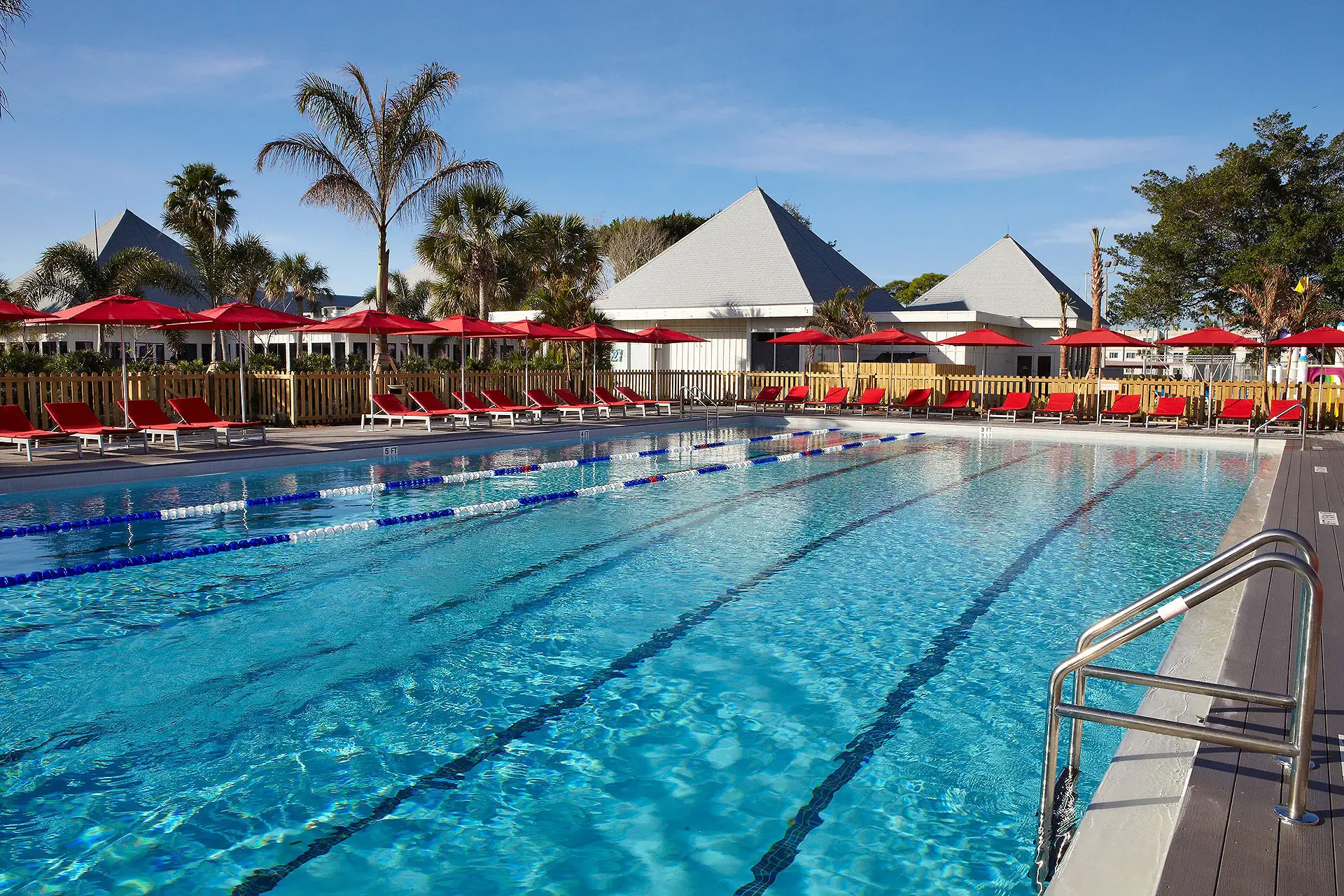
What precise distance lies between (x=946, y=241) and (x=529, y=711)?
4551cm

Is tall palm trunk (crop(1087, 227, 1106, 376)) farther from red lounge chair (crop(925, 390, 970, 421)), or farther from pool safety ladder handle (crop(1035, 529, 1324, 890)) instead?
pool safety ladder handle (crop(1035, 529, 1324, 890))

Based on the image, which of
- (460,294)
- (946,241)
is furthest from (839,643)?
(946,241)

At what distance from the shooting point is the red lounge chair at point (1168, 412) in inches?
802

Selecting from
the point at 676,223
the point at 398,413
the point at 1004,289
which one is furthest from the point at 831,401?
the point at 676,223

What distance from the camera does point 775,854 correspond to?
335 centimetres

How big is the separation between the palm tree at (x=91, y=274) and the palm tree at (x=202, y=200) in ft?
5.90

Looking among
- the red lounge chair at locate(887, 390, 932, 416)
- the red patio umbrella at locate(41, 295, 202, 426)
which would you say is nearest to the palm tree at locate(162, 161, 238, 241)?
the red patio umbrella at locate(41, 295, 202, 426)

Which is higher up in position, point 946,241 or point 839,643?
point 946,241

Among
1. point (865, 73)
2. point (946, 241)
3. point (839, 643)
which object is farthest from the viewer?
point (946, 241)

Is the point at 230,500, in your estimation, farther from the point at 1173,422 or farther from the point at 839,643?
the point at 1173,422

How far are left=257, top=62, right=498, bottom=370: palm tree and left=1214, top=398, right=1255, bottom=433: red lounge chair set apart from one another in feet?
58.4

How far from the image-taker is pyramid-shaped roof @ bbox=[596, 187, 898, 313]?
3003 cm

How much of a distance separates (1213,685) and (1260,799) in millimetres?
376

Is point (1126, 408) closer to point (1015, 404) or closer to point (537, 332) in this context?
point (1015, 404)
